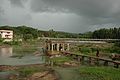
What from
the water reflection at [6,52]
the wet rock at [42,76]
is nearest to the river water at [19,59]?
the water reflection at [6,52]

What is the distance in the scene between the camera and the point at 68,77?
29734 mm

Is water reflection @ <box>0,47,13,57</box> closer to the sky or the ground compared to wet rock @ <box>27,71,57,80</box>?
closer to the ground

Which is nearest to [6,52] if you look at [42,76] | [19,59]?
[19,59]

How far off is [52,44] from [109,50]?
1885cm

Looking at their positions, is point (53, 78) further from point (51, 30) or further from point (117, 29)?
point (51, 30)

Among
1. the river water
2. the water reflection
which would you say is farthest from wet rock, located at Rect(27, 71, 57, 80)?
the water reflection

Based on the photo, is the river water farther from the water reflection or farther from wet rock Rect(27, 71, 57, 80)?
wet rock Rect(27, 71, 57, 80)

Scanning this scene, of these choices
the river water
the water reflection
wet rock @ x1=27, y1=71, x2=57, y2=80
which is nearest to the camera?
wet rock @ x1=27, y1=71, x2=57, y2=80

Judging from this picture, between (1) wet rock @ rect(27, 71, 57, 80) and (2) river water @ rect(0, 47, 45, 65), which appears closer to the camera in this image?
(1) wet rock @ rect(27, 71, 57, 80)

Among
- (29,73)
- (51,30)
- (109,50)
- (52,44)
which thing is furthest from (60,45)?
(51,30)

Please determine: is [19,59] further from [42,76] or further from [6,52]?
[42,76]

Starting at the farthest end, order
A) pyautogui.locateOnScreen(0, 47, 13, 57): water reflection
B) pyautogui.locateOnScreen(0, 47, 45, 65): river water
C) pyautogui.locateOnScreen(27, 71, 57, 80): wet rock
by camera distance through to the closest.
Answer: pyautogui.locateOnScreen(0, 47, 13, 57): water reflection → pyautogui.locateOnScreen(0, 47, 45, 65): river water → pyautogui.locateOnScreen(27, 71, 57, 80): wet rock

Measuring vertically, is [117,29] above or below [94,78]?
above

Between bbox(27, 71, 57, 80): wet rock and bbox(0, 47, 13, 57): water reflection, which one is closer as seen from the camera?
bbox(27, 71, 57, 80): wet rock
